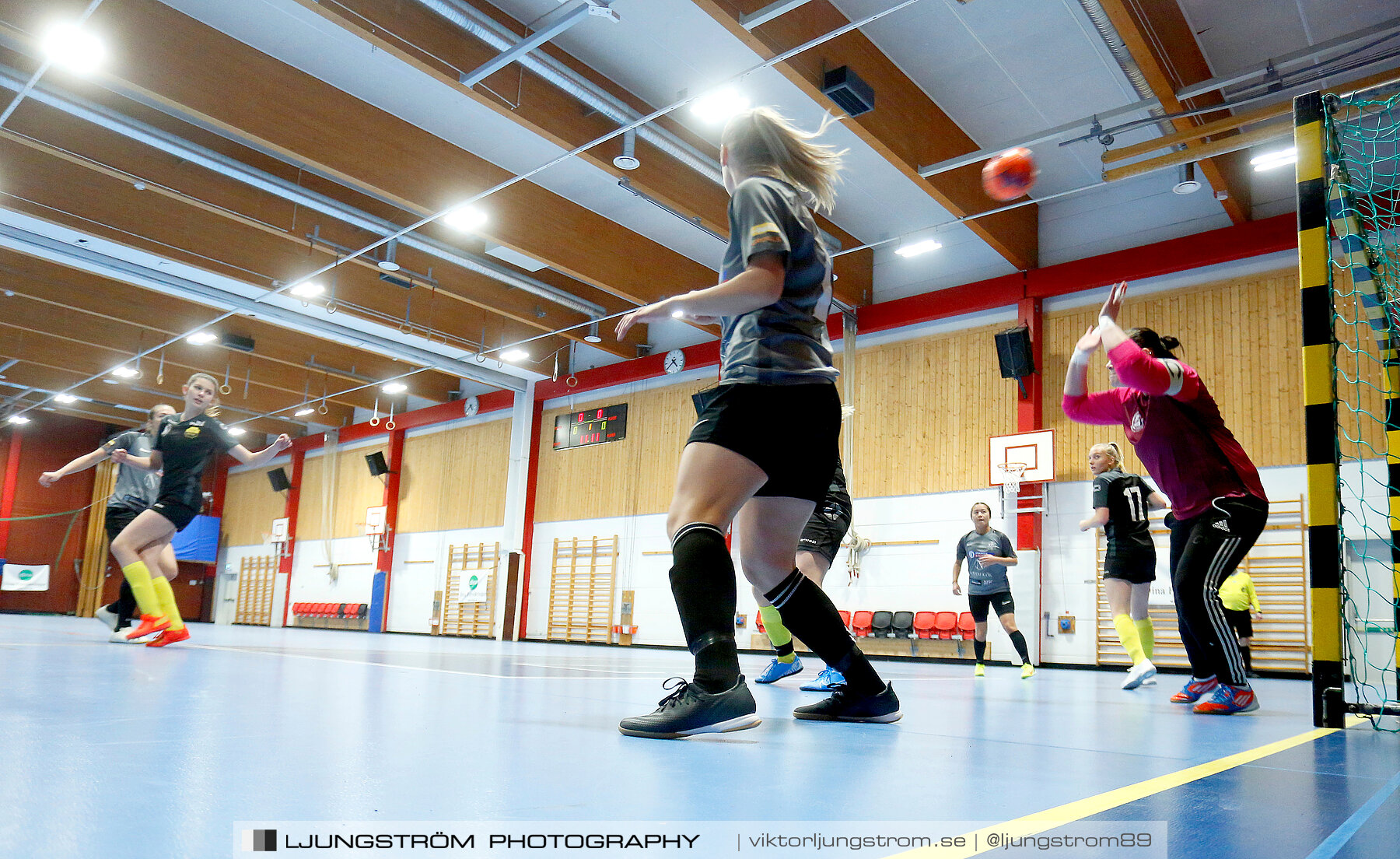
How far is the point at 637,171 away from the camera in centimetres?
1019

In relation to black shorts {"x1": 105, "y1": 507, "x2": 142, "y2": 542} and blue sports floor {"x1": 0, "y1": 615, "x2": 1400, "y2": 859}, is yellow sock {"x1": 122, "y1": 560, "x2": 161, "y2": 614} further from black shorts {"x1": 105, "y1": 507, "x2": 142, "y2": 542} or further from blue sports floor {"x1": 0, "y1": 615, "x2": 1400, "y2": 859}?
blue sports floor {"x1": 0, "y1": 615, "x2": 1400, "y2": 859}

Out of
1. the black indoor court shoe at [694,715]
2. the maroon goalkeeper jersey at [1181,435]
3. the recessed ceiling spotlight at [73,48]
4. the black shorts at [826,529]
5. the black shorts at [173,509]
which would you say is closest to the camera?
the black indoor court shoe at [694,715]

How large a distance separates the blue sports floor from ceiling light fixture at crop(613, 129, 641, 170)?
722 centimetres

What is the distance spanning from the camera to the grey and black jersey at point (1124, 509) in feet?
19.8

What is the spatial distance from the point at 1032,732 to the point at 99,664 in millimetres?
3952

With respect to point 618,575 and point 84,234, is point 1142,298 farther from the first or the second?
point 84,234

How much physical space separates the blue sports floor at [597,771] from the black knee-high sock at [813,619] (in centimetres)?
21

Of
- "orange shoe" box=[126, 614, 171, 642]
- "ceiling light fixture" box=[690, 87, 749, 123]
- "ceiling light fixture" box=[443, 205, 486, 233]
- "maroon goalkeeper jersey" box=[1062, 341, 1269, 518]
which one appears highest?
"ceiling light fixture" box=[690, 87, 749, 123]

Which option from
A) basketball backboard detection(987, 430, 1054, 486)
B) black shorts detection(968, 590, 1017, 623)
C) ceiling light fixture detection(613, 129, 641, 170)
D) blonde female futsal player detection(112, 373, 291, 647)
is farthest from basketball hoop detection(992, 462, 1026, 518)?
blonde female futsal player detection(112, 373, 291, 647)

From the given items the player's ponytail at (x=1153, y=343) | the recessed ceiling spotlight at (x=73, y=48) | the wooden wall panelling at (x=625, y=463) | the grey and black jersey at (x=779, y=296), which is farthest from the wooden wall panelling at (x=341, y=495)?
the grey and black jersey at (x=779, y=296)

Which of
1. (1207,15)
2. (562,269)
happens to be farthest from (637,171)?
(1207,15)

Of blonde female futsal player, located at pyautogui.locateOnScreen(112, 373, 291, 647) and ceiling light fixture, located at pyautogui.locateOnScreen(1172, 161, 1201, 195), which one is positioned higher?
ceiling light fixture, located at pyautogui.locateOnScreen(1172, 161, 1201, 195)

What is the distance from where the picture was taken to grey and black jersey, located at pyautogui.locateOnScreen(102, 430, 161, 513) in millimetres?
7117

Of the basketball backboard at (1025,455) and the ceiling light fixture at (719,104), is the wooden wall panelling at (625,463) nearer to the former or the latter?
the basketball backboard at (1025,455)
